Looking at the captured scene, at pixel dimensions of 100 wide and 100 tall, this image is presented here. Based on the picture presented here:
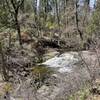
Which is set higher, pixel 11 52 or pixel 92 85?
pixel 92 85

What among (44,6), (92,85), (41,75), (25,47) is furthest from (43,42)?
(92,85)

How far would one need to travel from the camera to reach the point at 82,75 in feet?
29.1

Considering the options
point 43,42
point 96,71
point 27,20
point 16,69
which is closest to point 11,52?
point 16,69

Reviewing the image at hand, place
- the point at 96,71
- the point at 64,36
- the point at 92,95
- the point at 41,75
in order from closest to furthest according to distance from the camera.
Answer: the point at 92,95
the point at 96,71
the point at 41,75
the point at 64,36

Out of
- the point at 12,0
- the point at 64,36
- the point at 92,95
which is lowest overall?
the point at 64,36

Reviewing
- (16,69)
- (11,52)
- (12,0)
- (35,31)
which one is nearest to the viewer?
(16,69)

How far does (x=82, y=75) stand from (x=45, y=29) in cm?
2356

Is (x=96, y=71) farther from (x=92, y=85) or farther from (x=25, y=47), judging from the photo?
(x=25, y=47)

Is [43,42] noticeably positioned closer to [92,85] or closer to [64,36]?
[64,36]

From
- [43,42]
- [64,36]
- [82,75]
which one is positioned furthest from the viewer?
[64,36]

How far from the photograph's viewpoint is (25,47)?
23266 millimetres

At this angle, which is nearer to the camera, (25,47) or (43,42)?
(25,47)

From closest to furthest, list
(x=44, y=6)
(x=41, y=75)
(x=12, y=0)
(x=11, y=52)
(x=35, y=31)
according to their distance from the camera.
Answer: (x=41, y=75)
(x=11, y=52)
(x=12, y=0)
(x=35, y=31)
(x=44, y=6)

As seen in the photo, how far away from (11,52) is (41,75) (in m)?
7.56
